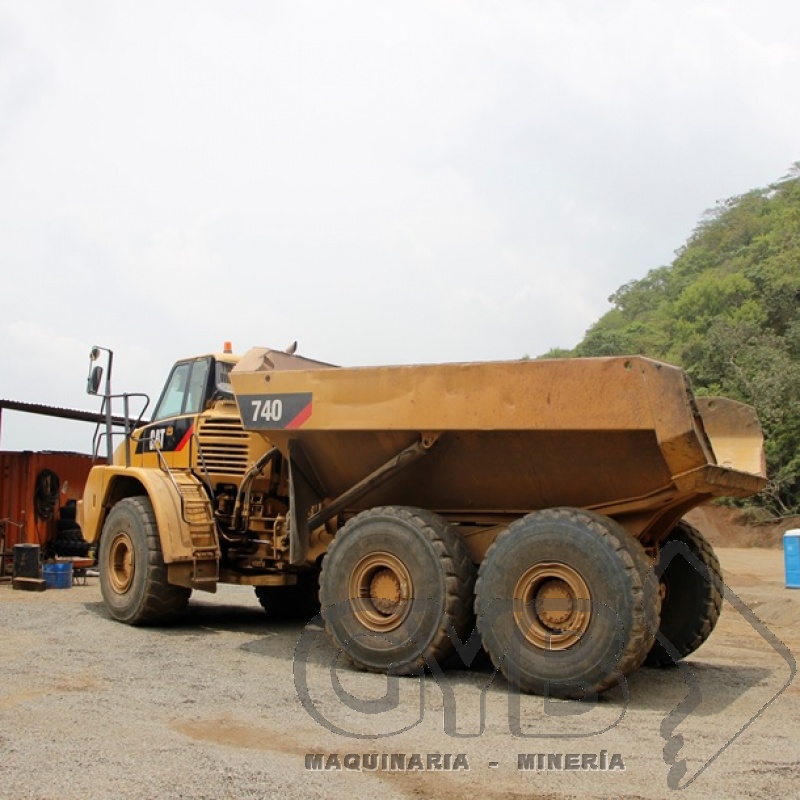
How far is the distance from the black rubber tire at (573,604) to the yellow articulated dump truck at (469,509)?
0.5 inches

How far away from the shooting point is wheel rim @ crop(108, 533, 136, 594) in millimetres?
9125

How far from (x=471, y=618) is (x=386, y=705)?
114 cm

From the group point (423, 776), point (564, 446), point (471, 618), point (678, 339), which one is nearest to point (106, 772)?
point (423, 776)

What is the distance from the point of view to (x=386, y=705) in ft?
19.5

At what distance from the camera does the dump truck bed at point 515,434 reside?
618 cm

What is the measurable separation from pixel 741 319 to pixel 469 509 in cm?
3733

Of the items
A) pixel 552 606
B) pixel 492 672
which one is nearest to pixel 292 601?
pixel 492 672

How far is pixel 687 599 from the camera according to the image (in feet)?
24.5

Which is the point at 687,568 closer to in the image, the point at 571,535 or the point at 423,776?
the point at 571,535

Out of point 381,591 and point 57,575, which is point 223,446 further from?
point 57,575

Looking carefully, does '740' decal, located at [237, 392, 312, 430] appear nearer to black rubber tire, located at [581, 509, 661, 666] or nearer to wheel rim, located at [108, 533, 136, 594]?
wheel rim, located at [108, 533, 136, 594]

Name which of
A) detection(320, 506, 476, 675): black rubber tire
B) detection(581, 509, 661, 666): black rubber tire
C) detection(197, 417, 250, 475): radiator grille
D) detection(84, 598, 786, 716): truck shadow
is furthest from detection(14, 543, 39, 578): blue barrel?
detection(581, 509, 661, 666): black rubber tire

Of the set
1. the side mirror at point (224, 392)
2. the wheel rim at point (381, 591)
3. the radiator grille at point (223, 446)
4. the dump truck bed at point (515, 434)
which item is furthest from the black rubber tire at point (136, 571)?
the wheel rim at point (381, 591)

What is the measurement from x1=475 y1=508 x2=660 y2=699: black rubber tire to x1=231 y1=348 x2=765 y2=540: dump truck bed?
1.72 ft
